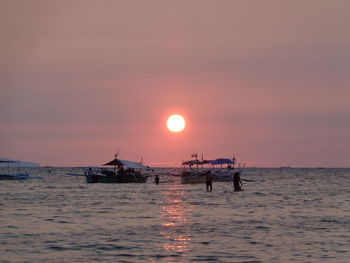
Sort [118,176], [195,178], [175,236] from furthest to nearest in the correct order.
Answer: [195,178] < [118,176] < [175,236]

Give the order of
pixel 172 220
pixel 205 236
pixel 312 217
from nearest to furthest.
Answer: pixel 205 236 → pixel 172 220 → pixel 312 217

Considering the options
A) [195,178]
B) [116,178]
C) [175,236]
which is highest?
[116,178]

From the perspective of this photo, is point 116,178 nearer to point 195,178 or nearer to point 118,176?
point 118,176

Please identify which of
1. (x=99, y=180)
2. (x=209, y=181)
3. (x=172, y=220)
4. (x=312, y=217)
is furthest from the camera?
(x=99, y=180)

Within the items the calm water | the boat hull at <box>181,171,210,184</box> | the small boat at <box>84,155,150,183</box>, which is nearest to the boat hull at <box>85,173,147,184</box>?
the small boat at <box>84,155,150,183</box>

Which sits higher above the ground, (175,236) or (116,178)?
(116,178)

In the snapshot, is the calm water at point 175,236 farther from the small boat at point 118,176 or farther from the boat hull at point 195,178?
the boat hull at point 195,178

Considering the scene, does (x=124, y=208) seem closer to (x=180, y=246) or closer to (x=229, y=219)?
(x=229, y=219)

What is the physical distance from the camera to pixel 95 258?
20.9 metres

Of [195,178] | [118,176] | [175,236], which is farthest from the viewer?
[195,178]

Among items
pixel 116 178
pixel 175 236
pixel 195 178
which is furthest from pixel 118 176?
pixel 175 236

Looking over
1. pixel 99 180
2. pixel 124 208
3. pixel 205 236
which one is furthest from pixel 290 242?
pixel 99 180

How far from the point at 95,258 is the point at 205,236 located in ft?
22.0

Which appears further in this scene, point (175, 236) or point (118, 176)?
point (118, 176)
